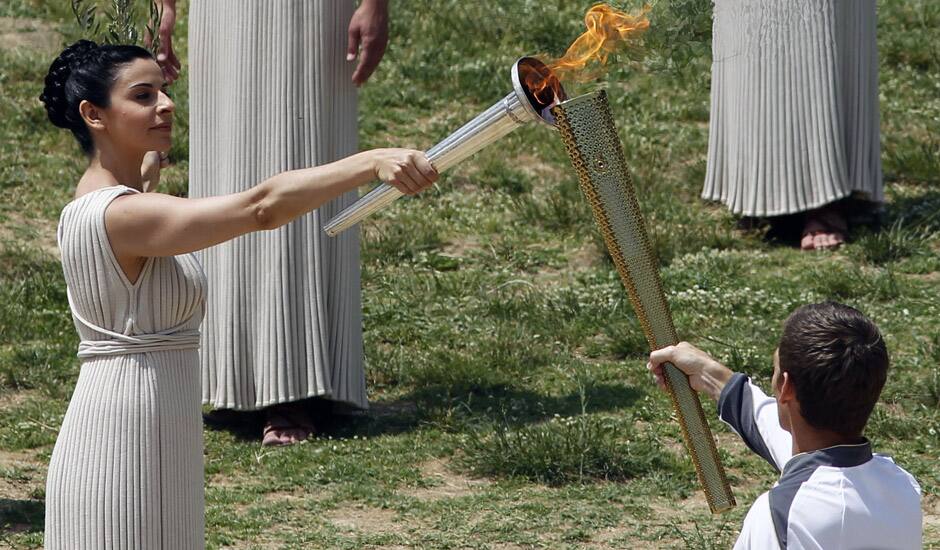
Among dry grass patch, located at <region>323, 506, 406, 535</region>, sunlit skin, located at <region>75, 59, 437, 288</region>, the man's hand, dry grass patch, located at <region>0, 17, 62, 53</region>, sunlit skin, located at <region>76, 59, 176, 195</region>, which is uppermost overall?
dry grass patch, located at <region>0, 17, 62, 53</region>

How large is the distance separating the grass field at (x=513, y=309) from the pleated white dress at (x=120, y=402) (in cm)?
160

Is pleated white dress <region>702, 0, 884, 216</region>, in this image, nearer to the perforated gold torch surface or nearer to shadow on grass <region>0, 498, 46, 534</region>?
shadow on grass <region>0, 498, 46, 534</region>

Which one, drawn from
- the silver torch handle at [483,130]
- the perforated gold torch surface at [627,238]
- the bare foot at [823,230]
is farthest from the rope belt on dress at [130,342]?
the bare foot at [823,230]

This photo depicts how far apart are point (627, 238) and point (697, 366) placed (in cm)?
32

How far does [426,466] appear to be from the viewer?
19.1 feet

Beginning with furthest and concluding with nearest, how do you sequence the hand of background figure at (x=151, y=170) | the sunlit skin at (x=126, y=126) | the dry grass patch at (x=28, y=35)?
1. the dry grass patch at (x=28, y=35)
2. the hand of background figure at (x=151, y=170)
3. the sunlit skin at (x=126, y=126)

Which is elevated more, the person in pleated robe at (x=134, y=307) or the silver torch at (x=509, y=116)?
the silver torch at (x=509, y=116)

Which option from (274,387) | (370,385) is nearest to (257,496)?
(274,387)

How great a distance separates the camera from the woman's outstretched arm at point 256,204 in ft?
10.6

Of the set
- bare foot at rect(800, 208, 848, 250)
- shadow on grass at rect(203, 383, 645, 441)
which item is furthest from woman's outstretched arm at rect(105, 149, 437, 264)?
bare foot at rect(800, 208, 848, 250)

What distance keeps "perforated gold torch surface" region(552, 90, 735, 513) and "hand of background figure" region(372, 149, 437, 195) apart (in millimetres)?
307

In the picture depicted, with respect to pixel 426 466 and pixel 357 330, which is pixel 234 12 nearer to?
pixel 357 330

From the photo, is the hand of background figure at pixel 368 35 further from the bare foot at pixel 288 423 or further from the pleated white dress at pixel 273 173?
the bare foot at pixel 288 423

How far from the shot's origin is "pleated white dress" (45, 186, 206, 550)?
11.2 feet
